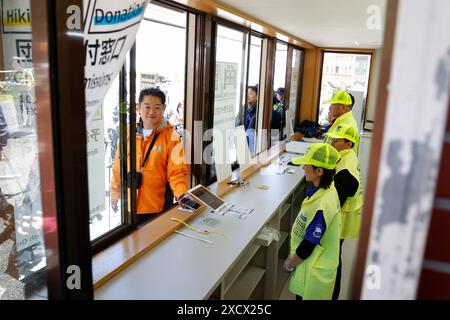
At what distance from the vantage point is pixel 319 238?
2.06m

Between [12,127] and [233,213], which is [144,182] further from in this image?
[12,127]

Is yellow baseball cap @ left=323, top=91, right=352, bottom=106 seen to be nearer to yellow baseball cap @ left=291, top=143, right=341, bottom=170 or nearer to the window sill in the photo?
yellow baseball cap @ left=291, top=143, right=341, bottom=170

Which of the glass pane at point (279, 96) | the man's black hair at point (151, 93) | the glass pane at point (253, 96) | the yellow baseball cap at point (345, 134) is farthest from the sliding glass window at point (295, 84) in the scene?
the man's black hair at point (151, 93)

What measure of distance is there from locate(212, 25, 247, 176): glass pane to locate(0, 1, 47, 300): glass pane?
186 cm

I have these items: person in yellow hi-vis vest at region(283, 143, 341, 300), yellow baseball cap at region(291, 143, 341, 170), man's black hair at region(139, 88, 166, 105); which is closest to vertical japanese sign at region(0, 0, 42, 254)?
man's black hair at region(139, 88, 166, 105)

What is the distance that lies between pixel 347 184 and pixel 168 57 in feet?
5.57

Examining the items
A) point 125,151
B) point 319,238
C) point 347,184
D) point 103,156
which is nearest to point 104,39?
point 103,156

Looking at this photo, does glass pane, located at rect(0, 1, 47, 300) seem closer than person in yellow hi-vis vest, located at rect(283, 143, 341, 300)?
Yes

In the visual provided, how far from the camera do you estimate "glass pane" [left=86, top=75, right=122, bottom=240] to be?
5.70 ft

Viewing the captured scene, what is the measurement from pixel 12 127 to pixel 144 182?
3.21 feet

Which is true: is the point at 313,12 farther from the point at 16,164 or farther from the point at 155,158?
the point at 16,164

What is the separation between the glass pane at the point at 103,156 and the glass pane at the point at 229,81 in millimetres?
1369

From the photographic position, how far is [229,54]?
362cm

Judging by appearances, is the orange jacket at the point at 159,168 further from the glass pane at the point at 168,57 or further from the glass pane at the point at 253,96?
the glass pane at the point at 253,96
